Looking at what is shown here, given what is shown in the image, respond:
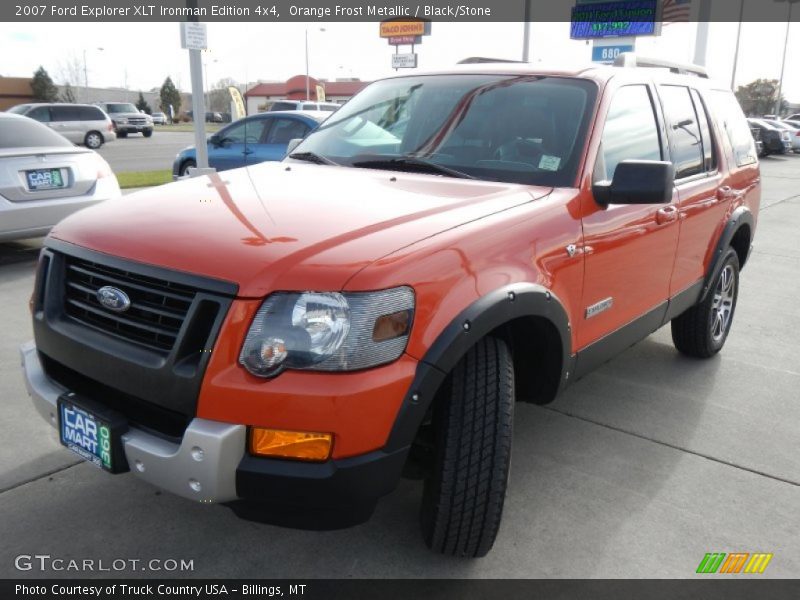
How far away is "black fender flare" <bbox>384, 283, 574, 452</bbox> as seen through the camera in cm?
214

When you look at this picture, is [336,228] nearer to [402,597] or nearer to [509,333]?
[509,333]

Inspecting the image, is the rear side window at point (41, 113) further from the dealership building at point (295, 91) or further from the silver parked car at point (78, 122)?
the dealership building at point (295, 91)

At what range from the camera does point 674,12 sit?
2088cm

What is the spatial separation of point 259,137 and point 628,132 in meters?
8.11

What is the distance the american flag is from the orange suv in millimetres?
19828

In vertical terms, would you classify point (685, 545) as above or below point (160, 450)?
below

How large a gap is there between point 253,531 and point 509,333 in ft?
4.11

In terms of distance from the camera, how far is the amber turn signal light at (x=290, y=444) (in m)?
2.05

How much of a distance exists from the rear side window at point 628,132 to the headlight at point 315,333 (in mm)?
1513

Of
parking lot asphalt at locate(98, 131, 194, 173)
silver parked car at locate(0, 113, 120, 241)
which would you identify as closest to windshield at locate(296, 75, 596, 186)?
silver parked car at locate(0, 113, 120, 241)

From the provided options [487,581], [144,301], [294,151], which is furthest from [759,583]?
[294,151]

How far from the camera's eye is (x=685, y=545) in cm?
275

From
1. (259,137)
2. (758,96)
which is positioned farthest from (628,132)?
(758,96)

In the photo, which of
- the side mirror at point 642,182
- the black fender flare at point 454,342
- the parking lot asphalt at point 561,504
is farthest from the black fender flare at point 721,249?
the black fender flare at point 454,342
